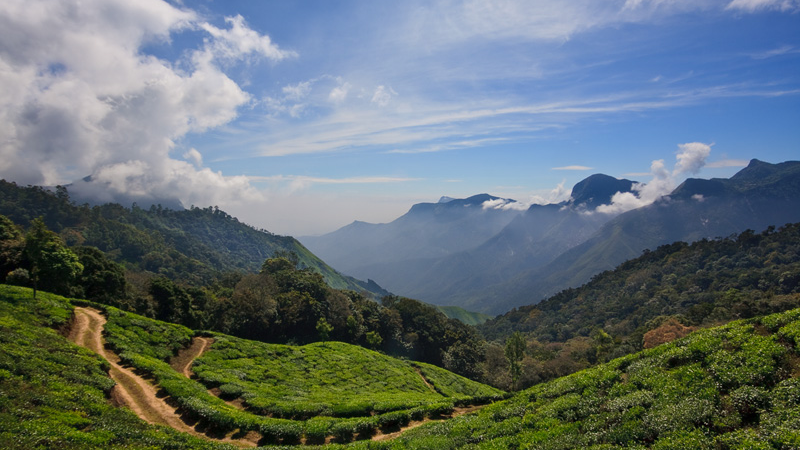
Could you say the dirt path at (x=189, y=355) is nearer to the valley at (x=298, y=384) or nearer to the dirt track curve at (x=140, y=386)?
the dirt track curve at (x=140, y=386)

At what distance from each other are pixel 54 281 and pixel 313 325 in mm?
40023

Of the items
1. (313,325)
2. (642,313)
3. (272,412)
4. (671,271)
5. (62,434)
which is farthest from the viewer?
(671,271)

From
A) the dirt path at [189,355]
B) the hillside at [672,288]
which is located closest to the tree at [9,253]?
the dirt path at [189,355]

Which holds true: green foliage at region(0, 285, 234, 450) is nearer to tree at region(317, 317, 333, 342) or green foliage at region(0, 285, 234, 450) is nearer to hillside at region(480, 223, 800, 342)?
tree at region(317, 317, 333, 342)

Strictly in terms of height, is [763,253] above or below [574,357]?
above

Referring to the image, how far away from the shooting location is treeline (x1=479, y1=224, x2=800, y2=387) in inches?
3302

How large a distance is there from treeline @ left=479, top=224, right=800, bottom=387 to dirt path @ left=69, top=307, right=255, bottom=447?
69439 mm

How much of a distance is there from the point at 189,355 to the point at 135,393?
1235 cm

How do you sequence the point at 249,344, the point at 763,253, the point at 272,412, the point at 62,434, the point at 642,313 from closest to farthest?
the point at 62,434 < the point at 272,412 < the point at 249,344 < the point at 642,313 < the point at 763,253

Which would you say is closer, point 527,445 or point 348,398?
point 527,445

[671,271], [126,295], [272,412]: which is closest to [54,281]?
[126,295]

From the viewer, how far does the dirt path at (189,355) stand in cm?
3041

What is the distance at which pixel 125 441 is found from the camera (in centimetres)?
1402

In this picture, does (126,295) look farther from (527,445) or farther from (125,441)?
(527,445)
